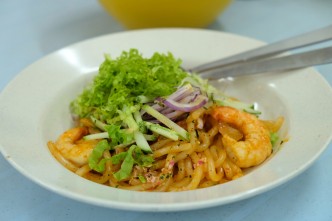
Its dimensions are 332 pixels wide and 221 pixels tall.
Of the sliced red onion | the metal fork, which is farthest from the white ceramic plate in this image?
the sliced red onion

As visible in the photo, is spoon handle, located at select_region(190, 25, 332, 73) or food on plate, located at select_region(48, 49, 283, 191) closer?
food on plate, located at select_region(48, 49, 283, 191)

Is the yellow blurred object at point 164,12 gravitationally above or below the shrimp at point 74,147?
above

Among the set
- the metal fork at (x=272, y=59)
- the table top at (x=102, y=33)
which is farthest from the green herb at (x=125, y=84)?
the table top at (x=102, y=33)

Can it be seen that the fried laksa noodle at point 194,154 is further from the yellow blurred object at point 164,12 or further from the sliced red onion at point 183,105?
the yellow blurred object at point 164,12

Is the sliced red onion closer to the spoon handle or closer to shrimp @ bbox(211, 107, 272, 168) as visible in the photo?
shrimp @ bbox(211, 107, 272, 168)

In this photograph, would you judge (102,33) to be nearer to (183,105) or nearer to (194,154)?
(183,105)

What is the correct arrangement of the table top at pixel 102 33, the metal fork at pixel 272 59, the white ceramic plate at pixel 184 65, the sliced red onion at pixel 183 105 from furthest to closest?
the metal fork at pixel 272 59 → the sliced red onion at pixel 183 105 → the table top at pixel 102 33 → the white ceramic plate at pixel 184 65
